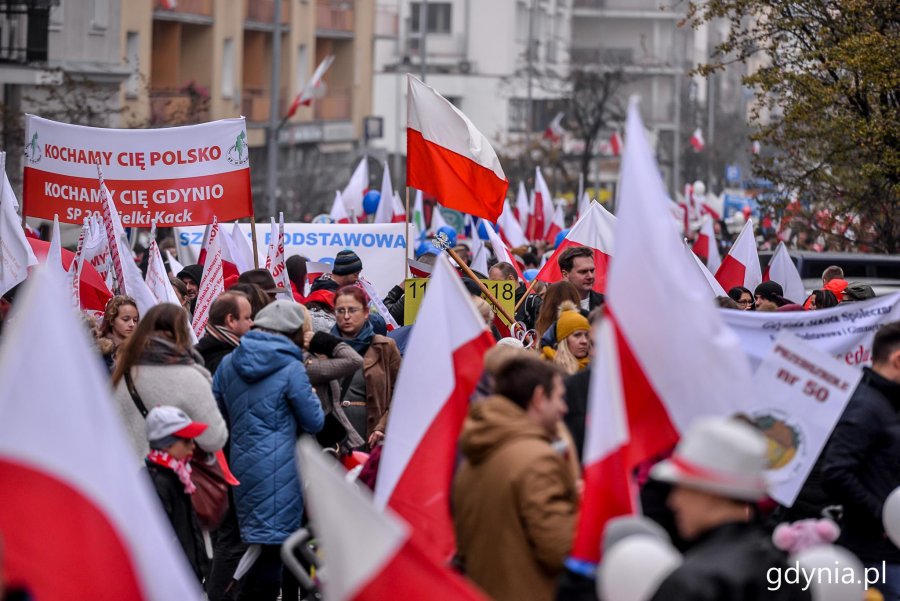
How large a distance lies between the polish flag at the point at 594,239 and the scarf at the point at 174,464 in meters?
5.74

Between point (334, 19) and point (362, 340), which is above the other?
point (334, 19)

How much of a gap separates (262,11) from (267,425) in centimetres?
4220

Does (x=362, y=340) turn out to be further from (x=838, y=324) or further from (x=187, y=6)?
(x=187, y=6)

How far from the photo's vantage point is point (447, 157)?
41.0ft

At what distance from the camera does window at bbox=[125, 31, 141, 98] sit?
3859 centimetres

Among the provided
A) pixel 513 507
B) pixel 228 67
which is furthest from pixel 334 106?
pixel 513 507

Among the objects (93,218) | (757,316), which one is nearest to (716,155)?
(93,218)

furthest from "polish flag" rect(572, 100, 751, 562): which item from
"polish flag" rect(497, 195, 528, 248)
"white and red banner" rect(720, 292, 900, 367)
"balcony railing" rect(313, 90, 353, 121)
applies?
"balcony railing" rect(313, 90, 353, 121)

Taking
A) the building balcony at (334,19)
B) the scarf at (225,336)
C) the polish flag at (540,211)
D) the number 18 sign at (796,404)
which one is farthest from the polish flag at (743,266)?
the building balcony at (334,19)

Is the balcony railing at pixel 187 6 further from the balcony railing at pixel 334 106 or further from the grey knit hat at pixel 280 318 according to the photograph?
the grey knit hat at pixel 280 318

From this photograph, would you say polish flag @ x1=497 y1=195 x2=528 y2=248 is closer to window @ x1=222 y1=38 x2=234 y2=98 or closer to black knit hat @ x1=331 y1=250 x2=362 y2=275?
black knit hat @ x1=331 y1=250 x2=362 y2=275

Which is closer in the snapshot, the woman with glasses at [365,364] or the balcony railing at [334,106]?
the woman with glasses at [365,364]

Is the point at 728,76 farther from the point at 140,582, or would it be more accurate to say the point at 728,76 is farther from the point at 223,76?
the point at 140,582

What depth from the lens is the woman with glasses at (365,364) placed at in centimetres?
897
